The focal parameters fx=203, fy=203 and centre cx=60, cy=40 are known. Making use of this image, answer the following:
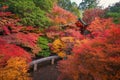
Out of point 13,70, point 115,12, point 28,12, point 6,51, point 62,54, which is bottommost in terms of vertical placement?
point 62,54

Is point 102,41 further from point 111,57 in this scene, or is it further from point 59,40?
point 59,40

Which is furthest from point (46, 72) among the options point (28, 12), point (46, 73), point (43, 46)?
point (28, 12)

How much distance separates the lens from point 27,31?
1500 cm

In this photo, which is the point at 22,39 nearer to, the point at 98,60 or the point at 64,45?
the point at 64,45

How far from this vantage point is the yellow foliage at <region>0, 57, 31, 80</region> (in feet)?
33.8

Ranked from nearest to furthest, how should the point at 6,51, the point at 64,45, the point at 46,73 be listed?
the point at 6,51 → the point at 46,73 → the point at 64,45

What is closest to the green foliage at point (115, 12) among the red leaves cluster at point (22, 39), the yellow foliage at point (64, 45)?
the yellow foliage at point (64, 45)

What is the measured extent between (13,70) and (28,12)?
6.15 metres

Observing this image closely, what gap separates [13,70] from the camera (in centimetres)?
1058

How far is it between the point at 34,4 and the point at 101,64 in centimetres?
812

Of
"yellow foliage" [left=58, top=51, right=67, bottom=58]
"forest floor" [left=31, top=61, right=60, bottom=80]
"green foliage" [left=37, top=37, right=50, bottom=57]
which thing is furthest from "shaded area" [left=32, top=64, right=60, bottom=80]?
"green foliage" [left=37, top=37, right=50, bottom=57]

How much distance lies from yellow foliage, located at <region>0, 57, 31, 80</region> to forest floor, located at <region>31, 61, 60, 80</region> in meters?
4.47

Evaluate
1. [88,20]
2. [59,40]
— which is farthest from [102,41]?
[88,20]

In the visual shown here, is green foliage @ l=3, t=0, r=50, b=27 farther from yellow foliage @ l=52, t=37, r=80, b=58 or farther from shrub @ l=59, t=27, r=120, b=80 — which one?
shrub @ l=59, t=27, r=120, b=80
